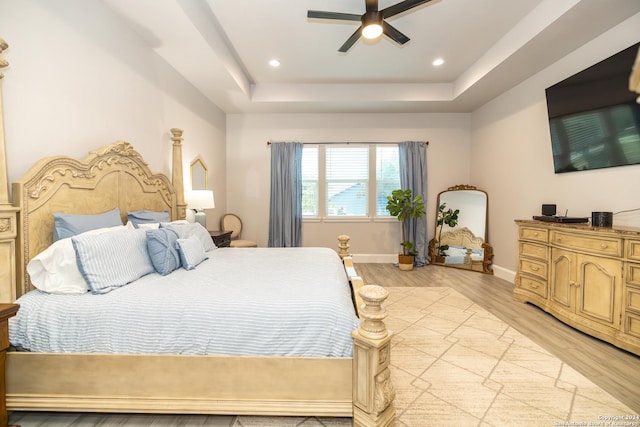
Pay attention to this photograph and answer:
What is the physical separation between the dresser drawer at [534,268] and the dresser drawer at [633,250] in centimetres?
82

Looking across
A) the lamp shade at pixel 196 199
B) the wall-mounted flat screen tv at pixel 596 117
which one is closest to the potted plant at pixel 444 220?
the wall-mounted flat screen tv at pixel 596 117

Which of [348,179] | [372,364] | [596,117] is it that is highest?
[596,117]

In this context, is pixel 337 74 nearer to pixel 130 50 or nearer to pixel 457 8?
pixel 457 8

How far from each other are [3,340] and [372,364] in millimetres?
1716

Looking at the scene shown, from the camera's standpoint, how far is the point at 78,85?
213cm

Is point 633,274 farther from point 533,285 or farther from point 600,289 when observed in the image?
point 533,285

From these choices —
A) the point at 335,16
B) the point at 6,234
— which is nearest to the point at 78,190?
the point at 6,234

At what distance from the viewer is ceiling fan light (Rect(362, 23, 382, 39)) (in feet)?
A: 8.05

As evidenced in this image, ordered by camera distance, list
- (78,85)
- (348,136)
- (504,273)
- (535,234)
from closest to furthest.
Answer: (78,85)
(535,234)
(504,273)
(348,136)

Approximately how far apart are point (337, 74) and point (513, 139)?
2.71 m

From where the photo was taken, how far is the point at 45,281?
5.18 feet

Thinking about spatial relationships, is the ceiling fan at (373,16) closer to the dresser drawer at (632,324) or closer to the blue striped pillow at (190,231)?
the blue striped pillow at (190,231)

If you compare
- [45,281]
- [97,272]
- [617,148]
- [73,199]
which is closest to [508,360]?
[617,148]

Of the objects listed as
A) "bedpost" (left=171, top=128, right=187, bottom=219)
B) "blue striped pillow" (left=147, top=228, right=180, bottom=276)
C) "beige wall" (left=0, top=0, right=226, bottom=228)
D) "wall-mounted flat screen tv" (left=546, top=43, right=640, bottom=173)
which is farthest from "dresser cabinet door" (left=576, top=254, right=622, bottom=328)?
"beige wall" (left=0, top=0, right=226, bottom=228)
